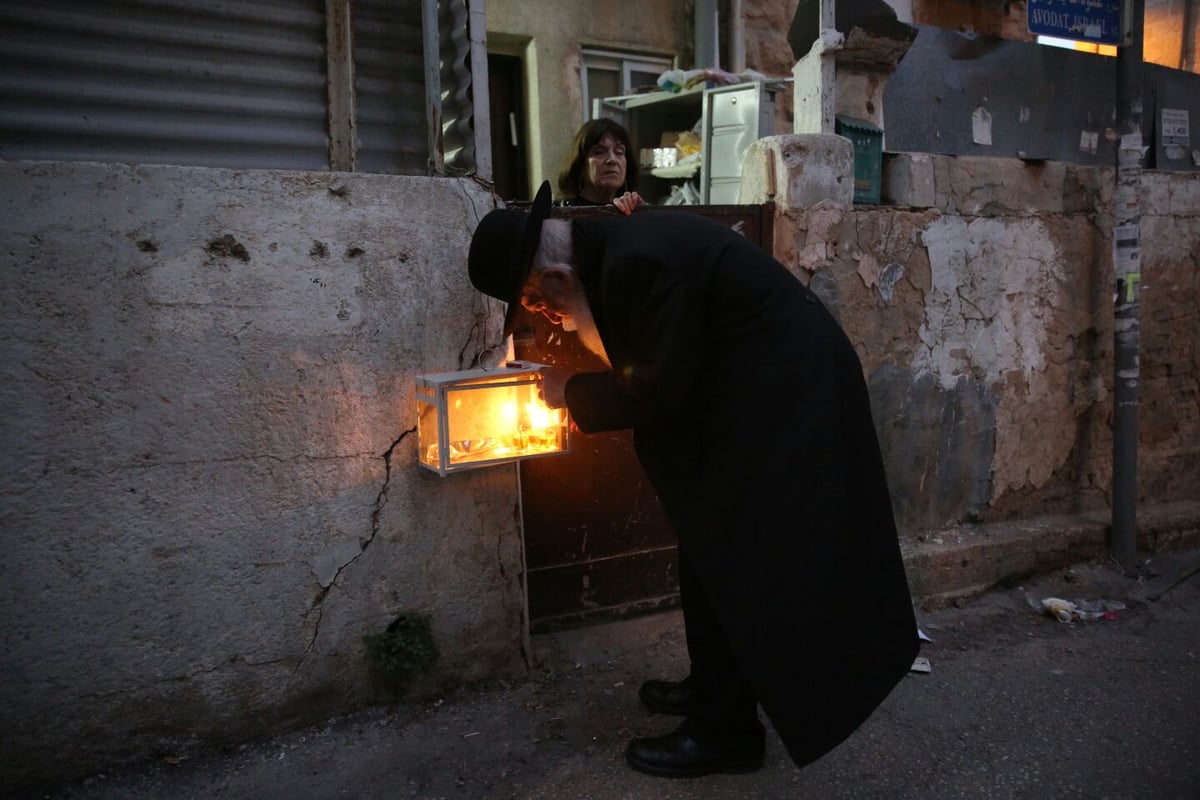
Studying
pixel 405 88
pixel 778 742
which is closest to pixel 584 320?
pixel 405 88

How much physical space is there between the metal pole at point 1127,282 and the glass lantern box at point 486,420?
308cm

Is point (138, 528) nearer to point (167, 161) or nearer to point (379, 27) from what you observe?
point (167, 161)

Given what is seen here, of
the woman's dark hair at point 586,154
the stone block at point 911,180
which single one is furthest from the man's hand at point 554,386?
the stone block at point 911,180

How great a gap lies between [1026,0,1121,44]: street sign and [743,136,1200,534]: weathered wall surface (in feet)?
2.03

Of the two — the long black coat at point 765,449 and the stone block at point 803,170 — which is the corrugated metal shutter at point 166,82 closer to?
the long black coat at point 765,449

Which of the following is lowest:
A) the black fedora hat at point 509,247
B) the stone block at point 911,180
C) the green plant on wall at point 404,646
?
the green plant on wall at point 404,646

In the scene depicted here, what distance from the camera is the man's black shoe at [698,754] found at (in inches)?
102

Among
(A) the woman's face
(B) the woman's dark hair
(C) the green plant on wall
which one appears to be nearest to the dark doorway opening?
(B) the woman's dark hair

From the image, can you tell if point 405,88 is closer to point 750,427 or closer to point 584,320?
point 584,320

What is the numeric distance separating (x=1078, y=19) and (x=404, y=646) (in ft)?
13.7

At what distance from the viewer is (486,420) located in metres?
2.82

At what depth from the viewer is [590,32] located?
7.07m

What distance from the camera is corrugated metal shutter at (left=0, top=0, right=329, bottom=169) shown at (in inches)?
99.4

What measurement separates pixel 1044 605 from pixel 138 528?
12.3 ft
